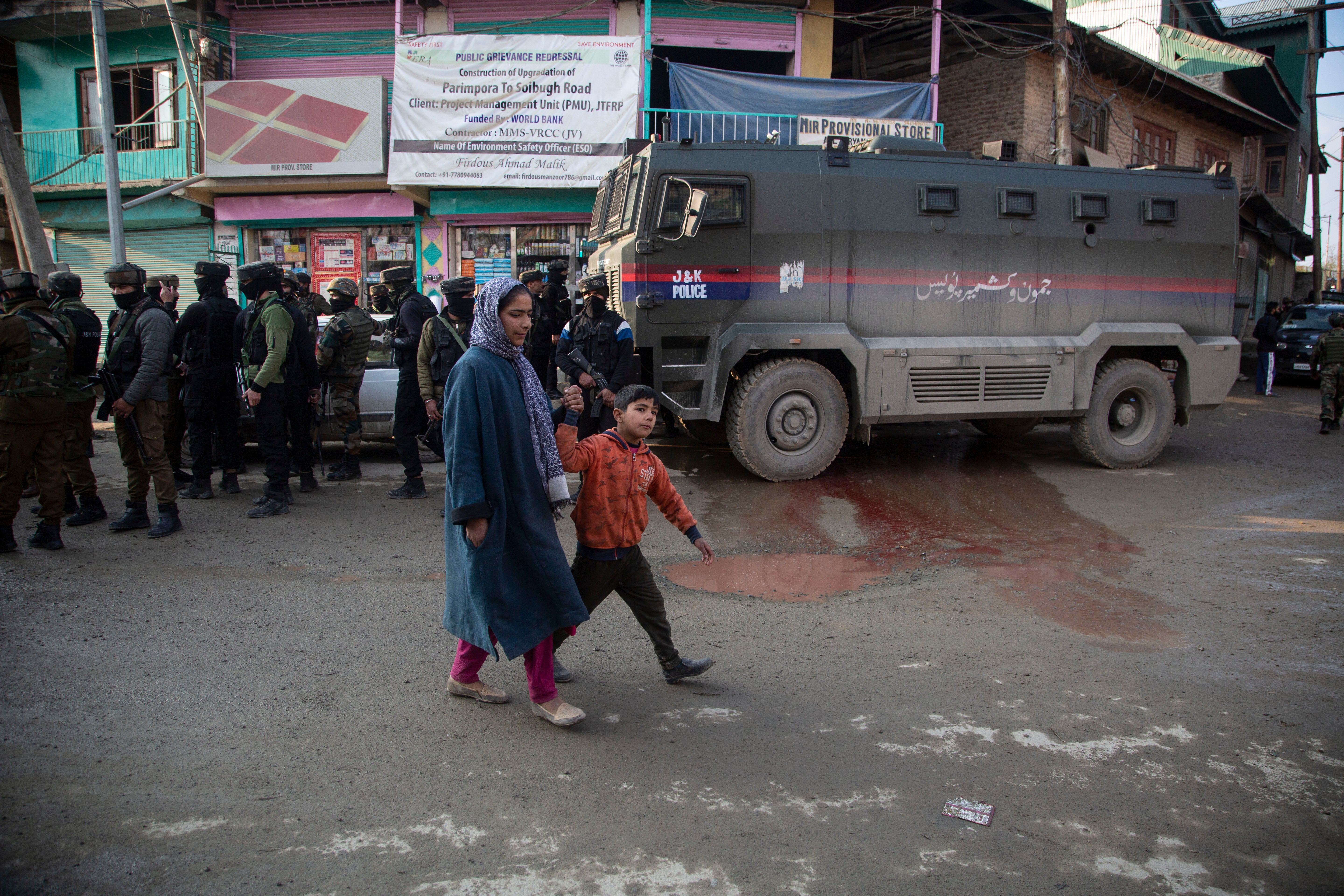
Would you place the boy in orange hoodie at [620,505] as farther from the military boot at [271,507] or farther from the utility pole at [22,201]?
the utility pole at [22,201]

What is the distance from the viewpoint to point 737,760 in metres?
3.08

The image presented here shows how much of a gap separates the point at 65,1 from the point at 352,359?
12.5 metres

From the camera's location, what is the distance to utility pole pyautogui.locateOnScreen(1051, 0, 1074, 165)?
1225 cm

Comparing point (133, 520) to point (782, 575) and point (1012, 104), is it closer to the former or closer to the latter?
point (782, 575)

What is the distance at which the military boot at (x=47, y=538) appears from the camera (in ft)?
Answer: 18.1

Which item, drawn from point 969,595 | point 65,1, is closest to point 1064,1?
point 969,595

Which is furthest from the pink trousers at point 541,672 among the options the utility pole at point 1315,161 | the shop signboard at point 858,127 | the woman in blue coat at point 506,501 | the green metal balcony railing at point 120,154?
the utility pole at point 1315,161

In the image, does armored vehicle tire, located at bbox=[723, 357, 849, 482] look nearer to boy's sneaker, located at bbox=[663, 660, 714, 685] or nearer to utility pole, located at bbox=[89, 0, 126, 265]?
boy's sneaker, located at bbox=[663, 660, 714, 685]

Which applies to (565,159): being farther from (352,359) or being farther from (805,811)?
(805,811)

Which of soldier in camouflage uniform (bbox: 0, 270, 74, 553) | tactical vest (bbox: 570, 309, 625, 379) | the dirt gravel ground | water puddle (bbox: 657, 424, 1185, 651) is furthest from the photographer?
tactical vest (bbox: 570, 309, 625, 379)

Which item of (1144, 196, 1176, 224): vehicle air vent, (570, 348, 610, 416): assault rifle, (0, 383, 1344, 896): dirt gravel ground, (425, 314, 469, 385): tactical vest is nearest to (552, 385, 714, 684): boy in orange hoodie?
(0, 383, 1344, 896): dirt gravel ground

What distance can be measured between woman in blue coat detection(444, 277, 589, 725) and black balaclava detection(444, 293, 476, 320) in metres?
3.61

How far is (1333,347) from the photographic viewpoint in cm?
1152

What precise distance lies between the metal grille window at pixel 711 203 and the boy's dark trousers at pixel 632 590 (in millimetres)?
4282
